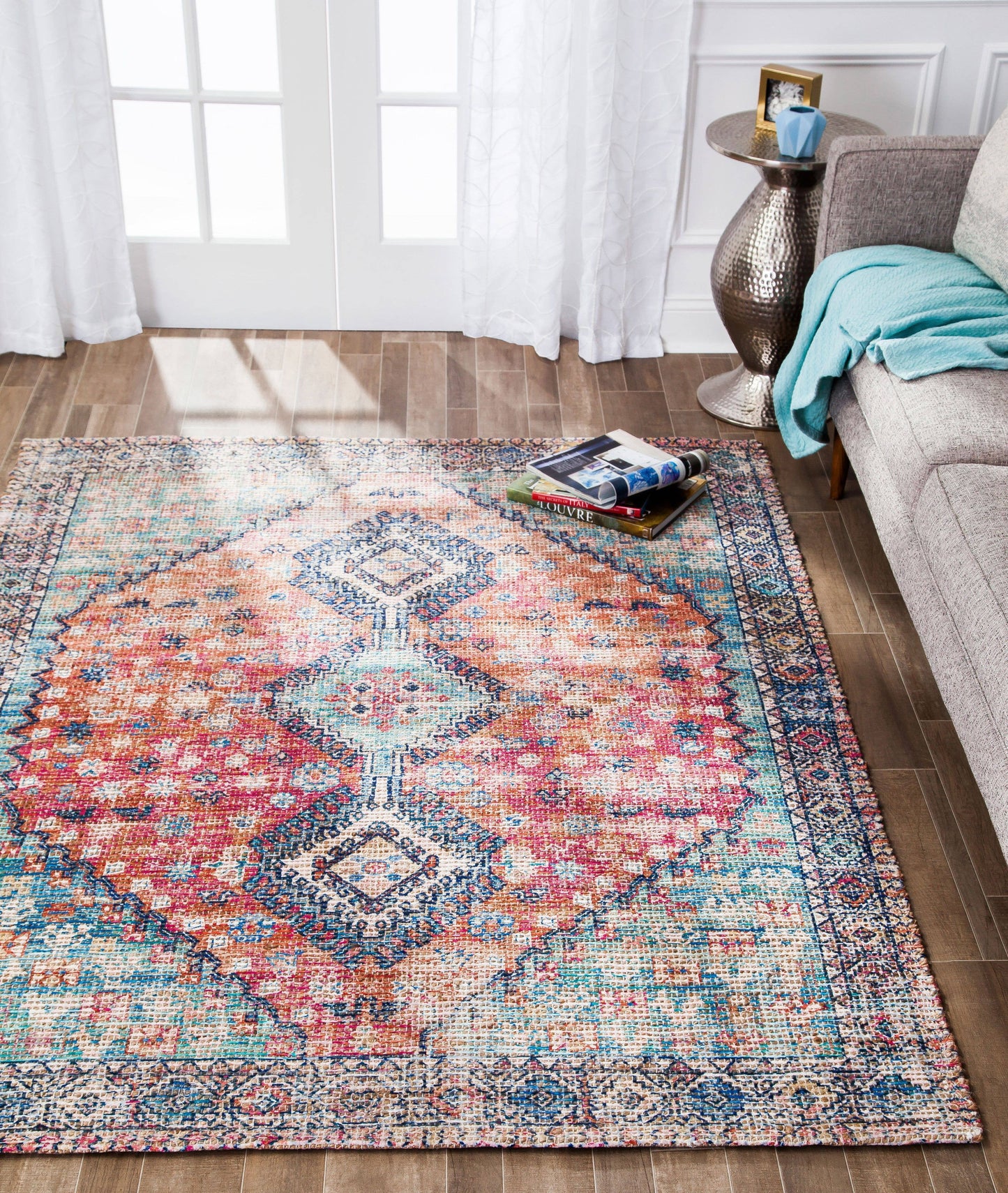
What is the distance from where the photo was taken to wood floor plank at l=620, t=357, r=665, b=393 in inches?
130

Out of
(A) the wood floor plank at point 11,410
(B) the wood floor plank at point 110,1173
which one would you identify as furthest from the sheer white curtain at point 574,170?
(B) the wood floor plank at point 110,1173

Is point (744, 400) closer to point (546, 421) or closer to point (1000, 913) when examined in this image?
point (546, 421)

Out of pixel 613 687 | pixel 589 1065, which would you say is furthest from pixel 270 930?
pixel 613 687

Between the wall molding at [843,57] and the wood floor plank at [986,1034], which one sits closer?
the wood floor plank at [986,1034]

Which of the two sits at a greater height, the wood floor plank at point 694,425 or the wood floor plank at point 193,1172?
the wood floor plank at point 694,425

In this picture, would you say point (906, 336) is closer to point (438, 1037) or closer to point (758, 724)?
point (758, 724)

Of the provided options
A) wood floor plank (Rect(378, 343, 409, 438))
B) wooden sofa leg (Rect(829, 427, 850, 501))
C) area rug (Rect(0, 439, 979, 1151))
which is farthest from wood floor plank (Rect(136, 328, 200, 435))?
wooden sofa leg (Rect(829, 427, 850, 501))

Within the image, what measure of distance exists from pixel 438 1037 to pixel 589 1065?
210 millimetres

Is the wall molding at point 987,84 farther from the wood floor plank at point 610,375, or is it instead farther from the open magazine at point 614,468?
the open magazine at point 614,468

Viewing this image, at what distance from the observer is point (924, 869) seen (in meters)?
1.98

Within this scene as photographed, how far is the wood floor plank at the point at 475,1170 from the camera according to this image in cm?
156

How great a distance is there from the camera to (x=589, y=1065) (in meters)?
1.68

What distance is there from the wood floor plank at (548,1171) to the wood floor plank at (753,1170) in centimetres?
18

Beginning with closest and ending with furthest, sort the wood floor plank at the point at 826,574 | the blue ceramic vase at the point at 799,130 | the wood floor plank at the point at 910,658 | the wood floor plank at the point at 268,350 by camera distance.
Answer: the wood floor plank at the point at 910,658, the wood floor plank at the point at 826,574, the blue ceramic vase at the point at 799,130, the wood floor plank at the point at 268,350
